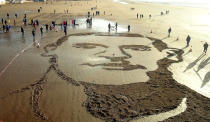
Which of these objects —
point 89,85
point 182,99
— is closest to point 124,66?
point 89,85

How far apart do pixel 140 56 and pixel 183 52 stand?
6.06 metres

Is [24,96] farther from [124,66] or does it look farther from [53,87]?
[124,66]

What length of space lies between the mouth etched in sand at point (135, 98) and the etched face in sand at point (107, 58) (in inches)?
42.1

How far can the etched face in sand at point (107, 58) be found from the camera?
19.6m

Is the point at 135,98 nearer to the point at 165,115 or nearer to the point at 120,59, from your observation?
the point at 165,115

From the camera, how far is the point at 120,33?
36.7 metres

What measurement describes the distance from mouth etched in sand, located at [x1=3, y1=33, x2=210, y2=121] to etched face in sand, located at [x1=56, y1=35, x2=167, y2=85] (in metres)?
1.07

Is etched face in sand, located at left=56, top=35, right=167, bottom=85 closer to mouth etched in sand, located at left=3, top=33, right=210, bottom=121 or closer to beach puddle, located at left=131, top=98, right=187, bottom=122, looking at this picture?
mouth etched in sand, located at left=3, top=33, right=210, bottom=121

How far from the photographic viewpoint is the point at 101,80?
18.8m

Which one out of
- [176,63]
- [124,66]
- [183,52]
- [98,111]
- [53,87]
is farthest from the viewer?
[183,52]

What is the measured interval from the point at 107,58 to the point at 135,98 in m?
8.94

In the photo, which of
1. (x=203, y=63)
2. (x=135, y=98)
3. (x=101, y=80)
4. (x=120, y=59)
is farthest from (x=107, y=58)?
(x=203, y=63)

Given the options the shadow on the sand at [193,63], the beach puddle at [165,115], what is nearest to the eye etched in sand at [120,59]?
the shadow on the sand at [193,63]

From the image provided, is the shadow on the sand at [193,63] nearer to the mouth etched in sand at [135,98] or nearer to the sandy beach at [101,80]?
the sandy beach at [101,80]
